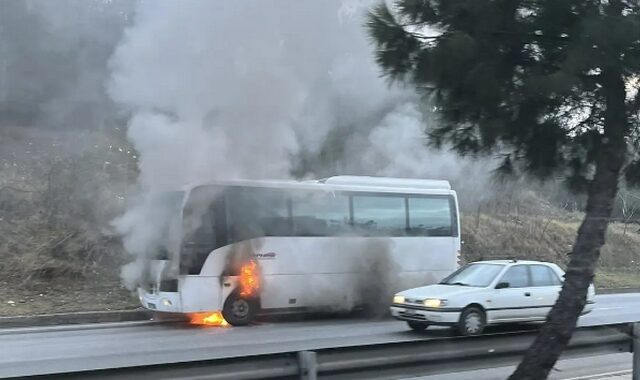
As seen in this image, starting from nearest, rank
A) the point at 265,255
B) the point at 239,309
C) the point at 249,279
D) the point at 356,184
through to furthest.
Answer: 1. the point at 239,309
2. the point at 249,279
3. the point at 265,255
4. the point at 356,184

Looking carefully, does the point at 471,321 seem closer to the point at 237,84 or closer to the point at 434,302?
the point at 434,302

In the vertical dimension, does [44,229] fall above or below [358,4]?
below

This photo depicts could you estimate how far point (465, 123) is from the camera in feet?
16.1

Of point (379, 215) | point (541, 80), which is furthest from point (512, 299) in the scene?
point (541, 80)

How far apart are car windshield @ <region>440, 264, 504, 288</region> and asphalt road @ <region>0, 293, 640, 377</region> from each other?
842 mm

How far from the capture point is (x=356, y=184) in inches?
544

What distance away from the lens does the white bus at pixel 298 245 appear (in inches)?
466

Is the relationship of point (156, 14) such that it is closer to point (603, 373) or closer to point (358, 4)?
point (358, 4)

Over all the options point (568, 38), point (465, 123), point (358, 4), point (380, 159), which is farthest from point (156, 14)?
point (380, 159)

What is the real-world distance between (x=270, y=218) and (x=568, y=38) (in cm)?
900

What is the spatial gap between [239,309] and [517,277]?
4.82 metres

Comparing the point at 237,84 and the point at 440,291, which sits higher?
the point at 237,84

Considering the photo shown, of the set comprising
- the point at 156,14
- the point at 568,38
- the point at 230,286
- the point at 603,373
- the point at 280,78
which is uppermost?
the point at 156,14

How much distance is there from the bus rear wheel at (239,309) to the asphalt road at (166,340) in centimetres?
24
